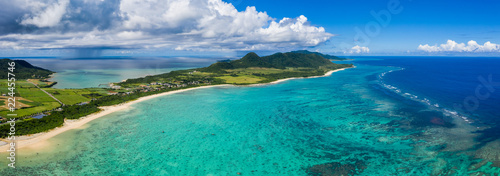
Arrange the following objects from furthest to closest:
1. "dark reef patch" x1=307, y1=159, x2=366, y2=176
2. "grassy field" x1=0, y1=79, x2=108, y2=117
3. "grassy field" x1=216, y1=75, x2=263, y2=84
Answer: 1. "grassy field" x1=216, y1=75, x2=263, y2=84
2. "grassy field" x1=0, y1=79, x2=108, y2=117
3. "dark reef patch" x1=307, y1=159, x2=366, y2=176

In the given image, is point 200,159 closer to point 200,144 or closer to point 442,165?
point 200,144

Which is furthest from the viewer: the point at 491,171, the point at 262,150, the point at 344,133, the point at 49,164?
the point at 344,133

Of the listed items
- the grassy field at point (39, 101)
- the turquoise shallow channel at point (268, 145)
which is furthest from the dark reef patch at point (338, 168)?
the grassy field at point (39, 101)

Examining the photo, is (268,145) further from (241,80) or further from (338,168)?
(241,80)

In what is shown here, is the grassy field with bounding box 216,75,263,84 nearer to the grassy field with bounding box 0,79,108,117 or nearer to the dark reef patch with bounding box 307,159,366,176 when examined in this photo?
the grassy field with bounding box 0,79,108,117

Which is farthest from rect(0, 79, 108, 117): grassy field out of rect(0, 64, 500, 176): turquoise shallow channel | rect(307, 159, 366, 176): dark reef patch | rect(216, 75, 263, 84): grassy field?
rect(307, 159, 366, 176): dark reef patch

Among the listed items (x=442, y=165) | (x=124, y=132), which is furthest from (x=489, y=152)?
(x=124, y=132)

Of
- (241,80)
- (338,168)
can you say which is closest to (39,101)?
(338,168)

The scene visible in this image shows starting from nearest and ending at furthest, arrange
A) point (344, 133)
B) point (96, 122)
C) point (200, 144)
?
point (200, 144), point (344, 133), point (96, 122)
